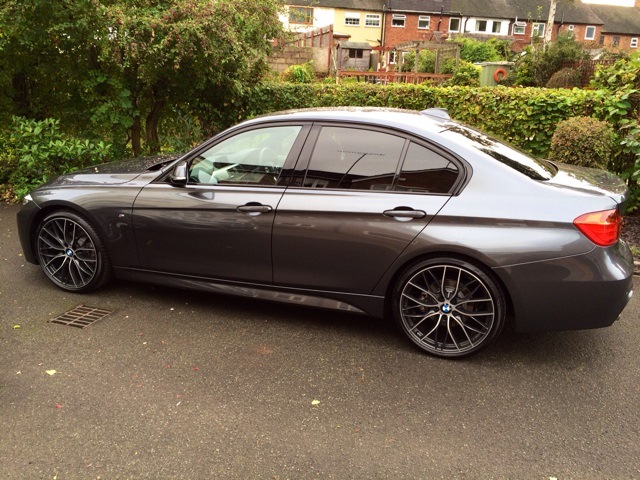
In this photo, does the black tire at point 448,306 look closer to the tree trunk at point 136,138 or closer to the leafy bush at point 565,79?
the tree trunk at point 136,138

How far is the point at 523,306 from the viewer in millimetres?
3279

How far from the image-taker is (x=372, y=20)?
4975cm

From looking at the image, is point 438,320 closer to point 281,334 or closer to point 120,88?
point 281,334

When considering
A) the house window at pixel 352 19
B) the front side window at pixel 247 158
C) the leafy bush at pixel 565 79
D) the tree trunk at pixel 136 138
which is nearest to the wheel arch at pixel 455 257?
the front side window at pixel 247 158

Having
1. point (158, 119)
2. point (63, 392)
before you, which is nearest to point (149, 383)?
point (63, 392)

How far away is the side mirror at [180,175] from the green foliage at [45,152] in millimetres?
3758

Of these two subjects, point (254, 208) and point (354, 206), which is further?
point (254, 208)

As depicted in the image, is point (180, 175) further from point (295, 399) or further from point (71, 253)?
point (295, 399)

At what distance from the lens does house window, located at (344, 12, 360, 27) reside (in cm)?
4850

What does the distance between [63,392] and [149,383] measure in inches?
19.1

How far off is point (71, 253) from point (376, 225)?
2.64 m

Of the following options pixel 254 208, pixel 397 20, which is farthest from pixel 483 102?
pixel 397 20

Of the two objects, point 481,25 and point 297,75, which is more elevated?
point 481,25

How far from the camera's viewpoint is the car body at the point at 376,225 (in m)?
3.23
